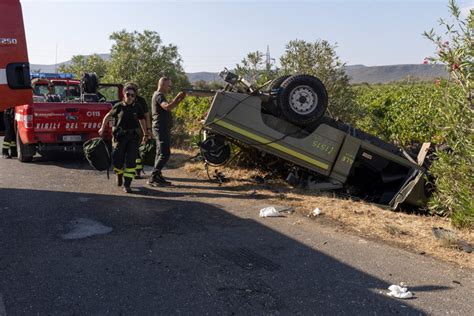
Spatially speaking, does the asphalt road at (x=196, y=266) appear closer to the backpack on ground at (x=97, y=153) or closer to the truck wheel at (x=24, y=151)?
the backpack on ground at (x=97, y=153)

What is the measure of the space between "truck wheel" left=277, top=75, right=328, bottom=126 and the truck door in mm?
3738

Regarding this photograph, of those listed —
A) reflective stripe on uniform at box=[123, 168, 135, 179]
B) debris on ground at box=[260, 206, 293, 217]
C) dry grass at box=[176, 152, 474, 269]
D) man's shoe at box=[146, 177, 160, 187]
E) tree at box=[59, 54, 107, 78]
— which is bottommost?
dry grass at box=[176, 152, 474, 269]

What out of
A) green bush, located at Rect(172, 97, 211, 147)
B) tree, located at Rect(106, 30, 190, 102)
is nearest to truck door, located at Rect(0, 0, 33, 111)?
green bush, located at Rect(172, 97, 211, 147)

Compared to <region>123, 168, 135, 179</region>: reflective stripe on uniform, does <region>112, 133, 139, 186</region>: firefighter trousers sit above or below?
above

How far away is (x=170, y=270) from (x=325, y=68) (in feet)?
22.5

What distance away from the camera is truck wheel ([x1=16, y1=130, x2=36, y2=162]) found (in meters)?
10.1

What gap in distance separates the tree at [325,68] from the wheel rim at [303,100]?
2.66m

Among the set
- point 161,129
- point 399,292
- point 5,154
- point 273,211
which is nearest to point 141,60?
point 5,154

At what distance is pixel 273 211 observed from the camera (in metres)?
6.23

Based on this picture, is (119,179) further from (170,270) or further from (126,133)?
(170,270)

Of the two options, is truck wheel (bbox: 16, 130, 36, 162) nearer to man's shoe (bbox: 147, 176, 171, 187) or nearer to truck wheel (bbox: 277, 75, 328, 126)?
man's shoe (bbox: 147, 176, 171, 187)

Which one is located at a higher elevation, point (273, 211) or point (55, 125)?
point (55, 125)

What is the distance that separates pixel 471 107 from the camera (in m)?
5.14

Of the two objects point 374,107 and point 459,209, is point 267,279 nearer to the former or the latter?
point 459,209
